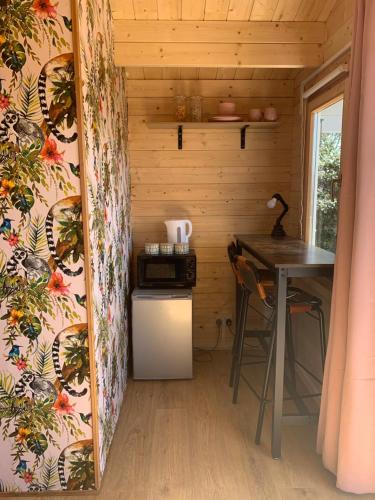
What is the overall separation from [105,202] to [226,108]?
54.0 inches

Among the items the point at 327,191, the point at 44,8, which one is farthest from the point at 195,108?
the point at 44,8

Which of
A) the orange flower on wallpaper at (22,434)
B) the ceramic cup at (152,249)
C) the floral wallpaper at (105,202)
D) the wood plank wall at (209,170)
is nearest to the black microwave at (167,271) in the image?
the ceramic cup at (152,249)

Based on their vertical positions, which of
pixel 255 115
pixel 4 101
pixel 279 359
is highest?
pixel 255 115

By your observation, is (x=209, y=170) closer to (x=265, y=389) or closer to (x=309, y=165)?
(x=309, y=165)

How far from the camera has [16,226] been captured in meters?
1.62

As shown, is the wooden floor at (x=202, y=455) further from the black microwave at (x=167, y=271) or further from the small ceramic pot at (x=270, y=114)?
the small ceramic pot at (x=270, y=114)

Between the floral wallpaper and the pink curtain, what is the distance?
1.06m

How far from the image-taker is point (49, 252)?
64.4 inches

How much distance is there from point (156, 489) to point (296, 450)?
0.76 meters

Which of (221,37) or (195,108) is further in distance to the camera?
(195,108)

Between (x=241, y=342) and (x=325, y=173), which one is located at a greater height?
(x=325, y=173)

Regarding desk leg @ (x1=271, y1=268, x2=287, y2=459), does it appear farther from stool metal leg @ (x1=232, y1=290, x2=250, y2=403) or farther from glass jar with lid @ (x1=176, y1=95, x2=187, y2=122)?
glass jar with lid @ (x1=176, y1=95, x2=187, y2=122)

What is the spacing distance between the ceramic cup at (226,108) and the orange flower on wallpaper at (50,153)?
166 cm

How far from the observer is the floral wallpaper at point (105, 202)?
1.73 metres
